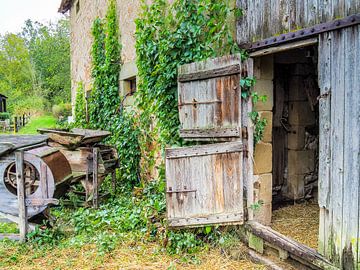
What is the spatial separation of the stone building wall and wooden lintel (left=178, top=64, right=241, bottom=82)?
9.33ft

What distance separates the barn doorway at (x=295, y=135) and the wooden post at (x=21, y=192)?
141 inches

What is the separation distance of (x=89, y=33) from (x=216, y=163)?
26.0 feet

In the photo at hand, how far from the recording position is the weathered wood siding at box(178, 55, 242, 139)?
149 inches

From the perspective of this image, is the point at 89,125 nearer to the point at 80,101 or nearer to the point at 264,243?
the point at 80,101

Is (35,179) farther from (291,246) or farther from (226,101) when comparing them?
(291,246)

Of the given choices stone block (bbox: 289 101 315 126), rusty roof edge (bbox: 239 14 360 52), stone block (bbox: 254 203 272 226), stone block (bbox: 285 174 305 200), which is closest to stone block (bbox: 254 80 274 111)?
rusty roof edge (bbox: 239 14 360 52)

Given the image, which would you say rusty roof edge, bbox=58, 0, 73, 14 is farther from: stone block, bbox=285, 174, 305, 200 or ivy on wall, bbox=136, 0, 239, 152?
stone block, bbox=285, 174, 305, 200

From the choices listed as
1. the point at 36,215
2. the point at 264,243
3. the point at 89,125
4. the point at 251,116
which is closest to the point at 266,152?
the point at 251,116

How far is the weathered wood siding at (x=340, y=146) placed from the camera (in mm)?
2648

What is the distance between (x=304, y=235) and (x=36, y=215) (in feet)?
11.7

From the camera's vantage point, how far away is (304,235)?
13.5 feet

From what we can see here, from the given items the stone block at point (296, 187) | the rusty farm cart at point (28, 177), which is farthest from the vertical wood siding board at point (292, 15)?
the rusty farm cart at point (28, 177)

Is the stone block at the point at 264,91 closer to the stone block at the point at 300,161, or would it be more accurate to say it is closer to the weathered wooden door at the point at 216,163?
the weathered wooden door at the point at 216,163

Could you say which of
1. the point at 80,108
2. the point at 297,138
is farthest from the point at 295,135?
the point at 80,108
